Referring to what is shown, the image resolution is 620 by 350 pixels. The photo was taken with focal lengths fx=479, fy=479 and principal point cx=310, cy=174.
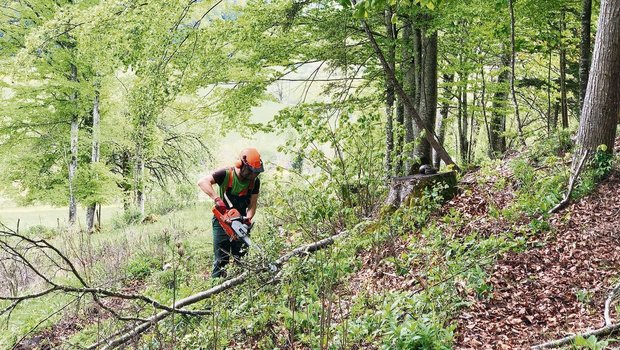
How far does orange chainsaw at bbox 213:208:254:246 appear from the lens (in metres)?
5.84

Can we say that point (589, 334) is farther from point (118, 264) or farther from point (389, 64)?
point (389, 64)

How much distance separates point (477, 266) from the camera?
4.21m

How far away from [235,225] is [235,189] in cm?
70

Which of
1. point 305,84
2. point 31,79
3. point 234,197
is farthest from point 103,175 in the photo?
point 234,197

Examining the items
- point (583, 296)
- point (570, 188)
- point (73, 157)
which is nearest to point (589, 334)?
point (583, 296)

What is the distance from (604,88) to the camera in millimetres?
5680

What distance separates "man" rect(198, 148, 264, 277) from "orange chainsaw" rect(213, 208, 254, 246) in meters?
0.09

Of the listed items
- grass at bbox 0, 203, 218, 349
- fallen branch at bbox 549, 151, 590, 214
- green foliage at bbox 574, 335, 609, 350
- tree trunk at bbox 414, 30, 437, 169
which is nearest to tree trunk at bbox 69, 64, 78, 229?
grass at bbox 0, 203, 218, 349

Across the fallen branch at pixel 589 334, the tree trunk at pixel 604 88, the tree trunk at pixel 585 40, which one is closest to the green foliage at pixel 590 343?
the fallen branch at pixel 589 334

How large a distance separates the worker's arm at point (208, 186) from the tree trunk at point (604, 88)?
179 inches

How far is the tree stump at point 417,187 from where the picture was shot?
6.61 m

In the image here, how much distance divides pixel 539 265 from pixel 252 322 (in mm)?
2774

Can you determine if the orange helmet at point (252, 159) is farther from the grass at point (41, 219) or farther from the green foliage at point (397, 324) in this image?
the grass at point (41, 219)

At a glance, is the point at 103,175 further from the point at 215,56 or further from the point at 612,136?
the point at 612,136
